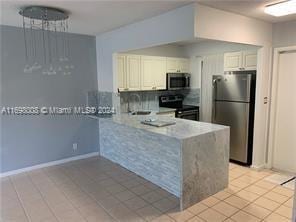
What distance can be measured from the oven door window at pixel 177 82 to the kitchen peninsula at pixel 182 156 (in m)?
1.82

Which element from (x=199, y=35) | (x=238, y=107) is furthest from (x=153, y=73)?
(x=199, y=35)

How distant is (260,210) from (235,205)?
283 mm

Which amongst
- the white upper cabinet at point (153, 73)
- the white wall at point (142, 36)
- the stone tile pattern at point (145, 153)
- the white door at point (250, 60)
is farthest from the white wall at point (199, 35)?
the stone tile pattern at point (145, 153)

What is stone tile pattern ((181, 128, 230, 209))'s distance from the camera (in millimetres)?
2797

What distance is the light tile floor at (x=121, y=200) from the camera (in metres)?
2.65

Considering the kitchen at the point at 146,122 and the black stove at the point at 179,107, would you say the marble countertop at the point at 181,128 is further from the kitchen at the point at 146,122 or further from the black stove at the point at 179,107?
the black stove at the point at 179,107

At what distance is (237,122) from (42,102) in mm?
3548

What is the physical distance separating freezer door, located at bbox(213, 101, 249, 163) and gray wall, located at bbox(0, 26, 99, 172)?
103 inches

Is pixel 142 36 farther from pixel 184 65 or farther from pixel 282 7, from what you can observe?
pixel 184 65

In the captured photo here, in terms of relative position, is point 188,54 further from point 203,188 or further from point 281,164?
point 203,188

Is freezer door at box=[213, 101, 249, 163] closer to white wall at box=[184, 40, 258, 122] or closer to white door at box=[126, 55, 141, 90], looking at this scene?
white wall at box=[184, 40, 258, 122]

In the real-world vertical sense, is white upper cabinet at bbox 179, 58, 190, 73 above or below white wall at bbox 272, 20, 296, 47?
below

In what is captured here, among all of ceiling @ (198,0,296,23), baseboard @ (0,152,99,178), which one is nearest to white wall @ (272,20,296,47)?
ceiling @ (198,0,296,23)

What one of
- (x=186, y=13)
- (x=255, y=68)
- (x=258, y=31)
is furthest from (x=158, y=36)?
(x=255, y=68)
